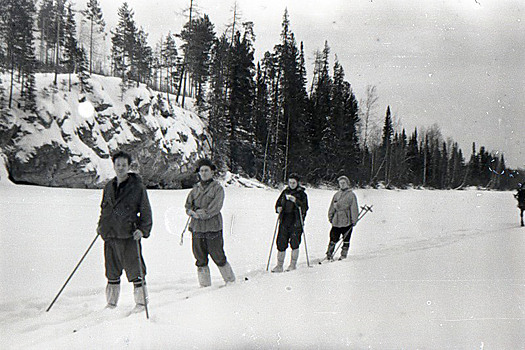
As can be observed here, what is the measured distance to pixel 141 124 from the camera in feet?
54.3

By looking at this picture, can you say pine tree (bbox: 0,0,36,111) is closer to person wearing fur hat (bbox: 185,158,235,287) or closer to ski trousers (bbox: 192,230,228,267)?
person wearing fur hat (bbox: 185,158,235,287)

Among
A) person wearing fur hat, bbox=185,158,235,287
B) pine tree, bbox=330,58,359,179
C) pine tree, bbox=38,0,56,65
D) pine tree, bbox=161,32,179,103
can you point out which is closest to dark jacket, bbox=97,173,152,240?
person wearing fur hat, bbox=185,158,235,287

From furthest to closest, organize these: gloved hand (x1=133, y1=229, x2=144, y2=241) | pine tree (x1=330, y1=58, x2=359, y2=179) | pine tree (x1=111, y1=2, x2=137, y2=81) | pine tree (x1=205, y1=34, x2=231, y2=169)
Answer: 1. pine tree (x1=111, y1=2, x2=137, y2=81)
2. pine tree (x1=330, y1=58, x2=359, y2=179)
3. pine tree (x1=205, y1=34, x2=231, y2=169)
4. gloved hand (x1=133, y1=229, x2=144, y2=241)

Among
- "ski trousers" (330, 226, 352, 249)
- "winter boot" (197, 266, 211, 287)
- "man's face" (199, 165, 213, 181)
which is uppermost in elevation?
"man's face" (199, 165, 213, 181)

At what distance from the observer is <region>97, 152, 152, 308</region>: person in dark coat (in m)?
3.57

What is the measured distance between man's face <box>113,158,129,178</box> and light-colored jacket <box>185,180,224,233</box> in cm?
103

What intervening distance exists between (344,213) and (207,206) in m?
3.12

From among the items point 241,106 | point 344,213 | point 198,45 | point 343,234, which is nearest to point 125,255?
point 344,213

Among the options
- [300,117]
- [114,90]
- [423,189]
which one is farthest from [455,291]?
[423,189]

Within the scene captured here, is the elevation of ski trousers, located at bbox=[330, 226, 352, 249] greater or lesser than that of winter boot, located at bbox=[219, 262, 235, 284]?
greater

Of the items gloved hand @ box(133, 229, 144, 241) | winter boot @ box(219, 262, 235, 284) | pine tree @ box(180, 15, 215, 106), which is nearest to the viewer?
gloved hand @ box(133, 229, 144, 241)

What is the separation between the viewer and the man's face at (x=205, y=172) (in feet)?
14.4

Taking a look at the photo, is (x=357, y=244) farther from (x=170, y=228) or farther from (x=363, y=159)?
(x=363, y=159)

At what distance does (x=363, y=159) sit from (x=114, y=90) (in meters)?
12.1
